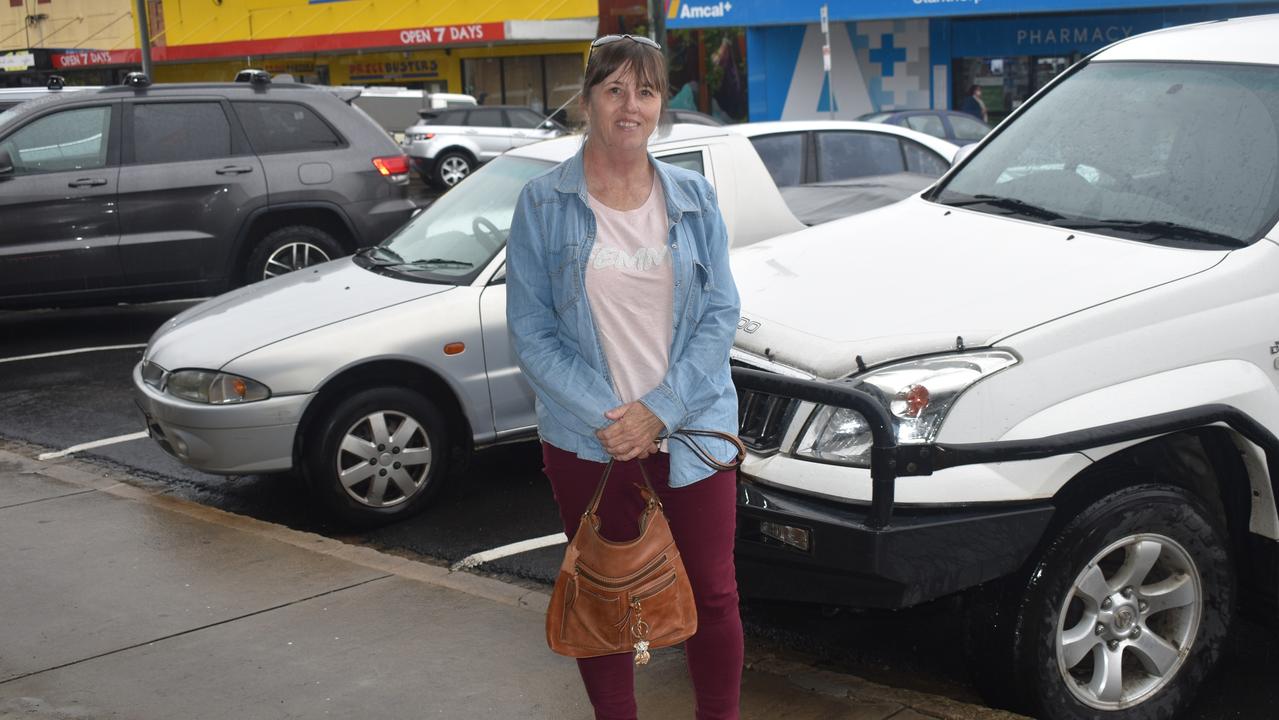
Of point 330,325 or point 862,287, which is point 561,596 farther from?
point 330,325

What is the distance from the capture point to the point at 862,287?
13.8 ft

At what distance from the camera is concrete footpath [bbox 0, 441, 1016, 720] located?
13.1 feet

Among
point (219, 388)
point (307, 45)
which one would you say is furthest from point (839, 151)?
point (307, 45)

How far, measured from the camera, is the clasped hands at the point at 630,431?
3.12 m

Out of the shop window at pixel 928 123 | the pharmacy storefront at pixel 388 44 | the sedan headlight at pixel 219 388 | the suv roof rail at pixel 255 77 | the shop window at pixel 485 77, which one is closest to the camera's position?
the sedan headlight at pixel 219 388

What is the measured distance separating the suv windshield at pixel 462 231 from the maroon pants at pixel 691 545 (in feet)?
10.6

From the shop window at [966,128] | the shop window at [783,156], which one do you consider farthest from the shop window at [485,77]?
the shop window at [783,156]

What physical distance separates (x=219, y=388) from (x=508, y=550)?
1.45m

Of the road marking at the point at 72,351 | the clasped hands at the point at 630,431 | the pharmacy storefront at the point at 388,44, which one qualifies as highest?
the pharmacy storefront at the point at 388,44

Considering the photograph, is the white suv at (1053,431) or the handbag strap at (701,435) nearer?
the handbag strap at (701,435)

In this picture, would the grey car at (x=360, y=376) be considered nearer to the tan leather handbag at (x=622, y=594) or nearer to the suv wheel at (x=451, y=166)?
the tan leather handbag at (x=622, y=594)

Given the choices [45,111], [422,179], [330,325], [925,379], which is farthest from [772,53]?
[925,379]

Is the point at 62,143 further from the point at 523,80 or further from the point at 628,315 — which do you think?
the point at 523,80

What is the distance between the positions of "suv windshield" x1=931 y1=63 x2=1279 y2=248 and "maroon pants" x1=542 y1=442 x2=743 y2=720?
1809mm
